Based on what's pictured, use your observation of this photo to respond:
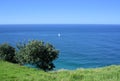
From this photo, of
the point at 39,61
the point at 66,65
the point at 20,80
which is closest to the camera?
the point at 20,80

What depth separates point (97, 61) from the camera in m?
87.8

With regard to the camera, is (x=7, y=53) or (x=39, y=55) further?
(x=7, y=53)

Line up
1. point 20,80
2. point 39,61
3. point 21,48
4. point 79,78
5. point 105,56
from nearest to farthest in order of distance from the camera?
1. point 20,80
2. point 79,78
3. point 39,61
4. point 21,48
5. point 105,56

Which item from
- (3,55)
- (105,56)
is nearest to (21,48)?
(3,55)

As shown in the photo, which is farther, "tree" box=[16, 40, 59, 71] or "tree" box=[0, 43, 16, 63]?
"tree" box=[0, 43, 16, 63]

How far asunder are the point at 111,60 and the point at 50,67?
160 ft

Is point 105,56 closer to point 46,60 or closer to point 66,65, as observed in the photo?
point 66,65

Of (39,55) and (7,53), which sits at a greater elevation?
(39,55)

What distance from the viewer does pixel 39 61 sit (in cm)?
4384

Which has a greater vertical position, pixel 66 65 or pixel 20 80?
pixel 20 80

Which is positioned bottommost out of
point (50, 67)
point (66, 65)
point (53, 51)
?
point (66, 65)

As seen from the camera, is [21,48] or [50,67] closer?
[50,67]

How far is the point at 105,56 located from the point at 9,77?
83.7 metres

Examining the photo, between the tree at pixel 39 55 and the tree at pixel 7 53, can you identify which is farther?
the tree at pixel 7 53
